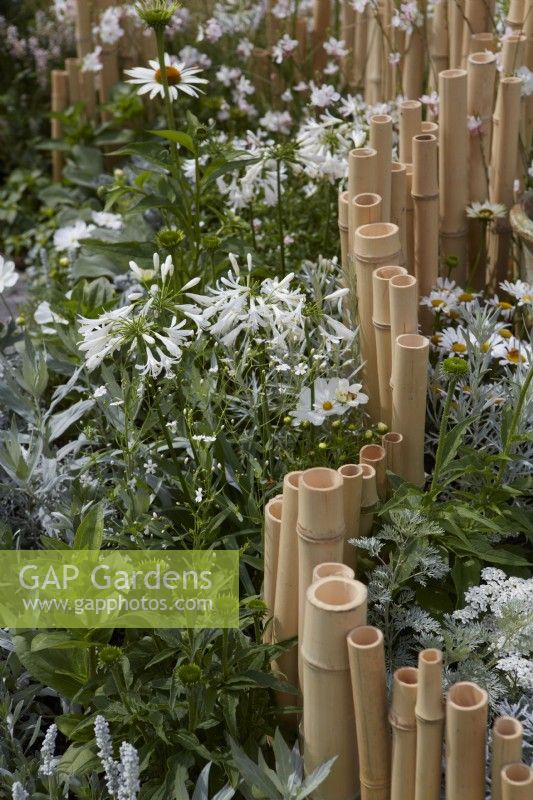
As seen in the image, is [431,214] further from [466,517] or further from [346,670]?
[346,670]

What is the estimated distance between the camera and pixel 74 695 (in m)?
1.74

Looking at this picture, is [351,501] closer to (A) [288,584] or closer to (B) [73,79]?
(A) [288,584]

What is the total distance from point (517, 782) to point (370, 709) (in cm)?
23

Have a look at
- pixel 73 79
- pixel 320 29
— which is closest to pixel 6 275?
pixel 320 29

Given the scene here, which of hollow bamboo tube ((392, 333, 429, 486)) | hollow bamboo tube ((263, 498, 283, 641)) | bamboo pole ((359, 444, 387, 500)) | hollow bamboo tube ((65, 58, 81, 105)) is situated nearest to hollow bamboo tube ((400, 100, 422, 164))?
hollow bamboo tube ((392, 333, 429, 486))

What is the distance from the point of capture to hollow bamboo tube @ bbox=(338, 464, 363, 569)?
5.60 ft

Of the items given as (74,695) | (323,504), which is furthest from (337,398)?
(74,695)

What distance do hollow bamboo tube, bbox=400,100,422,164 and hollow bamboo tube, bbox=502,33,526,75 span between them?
0.39 m

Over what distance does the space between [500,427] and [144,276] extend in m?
0.85

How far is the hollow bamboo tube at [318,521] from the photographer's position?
1471 millimetres

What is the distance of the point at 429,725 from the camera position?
53.4 inches

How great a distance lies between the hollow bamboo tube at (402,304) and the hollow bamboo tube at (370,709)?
668 millimetres

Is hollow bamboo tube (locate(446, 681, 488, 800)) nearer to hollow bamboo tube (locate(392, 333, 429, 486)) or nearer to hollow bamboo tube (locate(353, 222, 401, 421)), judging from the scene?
hollow bamboo tube (locate(392, 333, 429, 486))

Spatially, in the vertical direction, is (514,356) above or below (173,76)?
below
